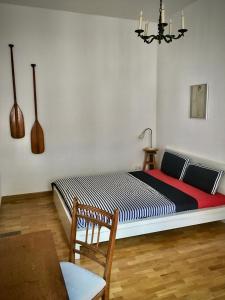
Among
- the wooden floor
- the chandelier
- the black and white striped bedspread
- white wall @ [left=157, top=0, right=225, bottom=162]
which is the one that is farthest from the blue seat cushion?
white wall @ [left=157, top=0, right=225, bottom=162]

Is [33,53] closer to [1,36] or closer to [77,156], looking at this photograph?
[1,36]

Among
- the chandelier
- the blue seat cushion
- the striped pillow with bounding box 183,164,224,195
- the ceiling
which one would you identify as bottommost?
the blue seat cushion

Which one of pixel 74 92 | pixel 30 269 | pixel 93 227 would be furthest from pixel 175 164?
pixel 30 269

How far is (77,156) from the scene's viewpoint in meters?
4.45

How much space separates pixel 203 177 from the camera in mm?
3314

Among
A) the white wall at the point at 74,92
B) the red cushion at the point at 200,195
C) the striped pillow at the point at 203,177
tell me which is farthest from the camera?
the white wall at the point at 74,92

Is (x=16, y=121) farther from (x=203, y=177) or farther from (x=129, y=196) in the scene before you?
(x=203, y=177)

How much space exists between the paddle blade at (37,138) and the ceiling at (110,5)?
180cm

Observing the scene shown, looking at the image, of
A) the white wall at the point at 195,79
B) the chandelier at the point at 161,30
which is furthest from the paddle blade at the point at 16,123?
the white wall at the point at 195,79

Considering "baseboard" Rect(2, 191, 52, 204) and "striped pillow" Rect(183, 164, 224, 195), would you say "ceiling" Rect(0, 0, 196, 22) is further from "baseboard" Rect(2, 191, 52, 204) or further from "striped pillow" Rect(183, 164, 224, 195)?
"baseboard" Rect(2, 191, 52, 204)

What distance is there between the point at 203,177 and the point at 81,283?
7.67 feet

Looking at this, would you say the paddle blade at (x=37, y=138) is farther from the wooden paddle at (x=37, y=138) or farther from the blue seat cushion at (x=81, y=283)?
the blue seat cushion at (x=81, y=283)

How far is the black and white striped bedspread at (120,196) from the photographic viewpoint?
9.07ft

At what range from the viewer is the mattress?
9.11 feet
